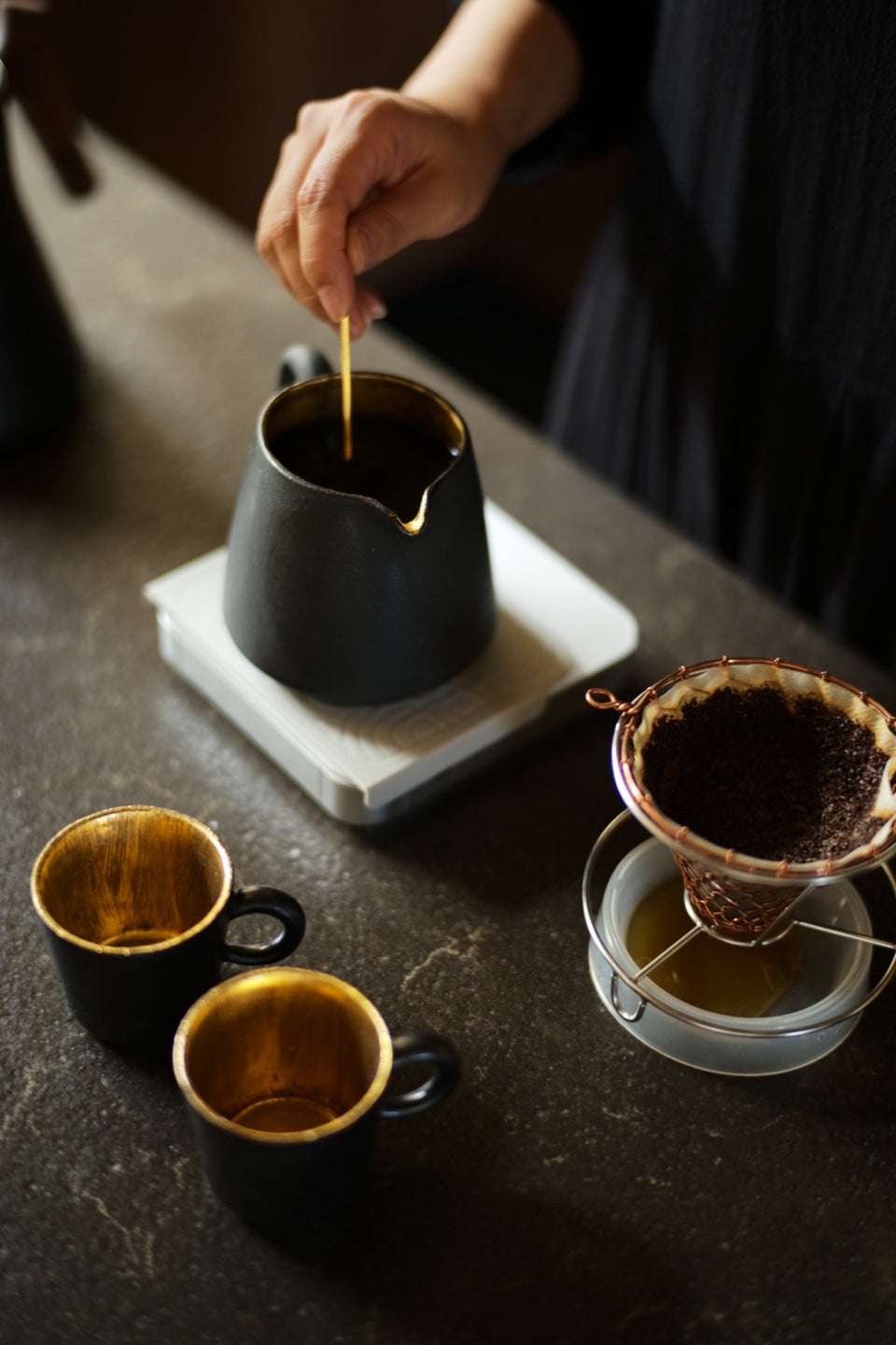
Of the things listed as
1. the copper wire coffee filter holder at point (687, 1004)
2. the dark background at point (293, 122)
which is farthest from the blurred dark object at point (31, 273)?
the dark background at point (293, 122)

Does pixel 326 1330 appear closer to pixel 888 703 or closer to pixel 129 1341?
pixel 129 1341

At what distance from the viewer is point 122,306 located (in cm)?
124

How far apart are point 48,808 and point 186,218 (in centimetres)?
80

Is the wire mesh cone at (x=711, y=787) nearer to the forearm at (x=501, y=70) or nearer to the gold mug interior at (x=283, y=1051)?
the gold mug interior at (x=283, y=1051)

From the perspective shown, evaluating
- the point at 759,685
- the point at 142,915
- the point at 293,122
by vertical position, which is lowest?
the point at 293,122

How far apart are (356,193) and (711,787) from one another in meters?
0.47

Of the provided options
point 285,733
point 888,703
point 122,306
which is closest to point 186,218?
point 122,306

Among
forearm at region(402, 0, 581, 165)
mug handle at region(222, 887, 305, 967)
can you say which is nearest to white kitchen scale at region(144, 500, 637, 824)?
mug handle at region(222, 887, 305, 967)

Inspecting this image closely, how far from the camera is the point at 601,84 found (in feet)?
3.66

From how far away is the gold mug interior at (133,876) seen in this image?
65cm

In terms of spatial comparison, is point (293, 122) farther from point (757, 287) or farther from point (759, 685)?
point (759, 685)

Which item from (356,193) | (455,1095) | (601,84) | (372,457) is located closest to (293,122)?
(601,84)

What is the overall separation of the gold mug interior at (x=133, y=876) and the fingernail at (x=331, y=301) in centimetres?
36

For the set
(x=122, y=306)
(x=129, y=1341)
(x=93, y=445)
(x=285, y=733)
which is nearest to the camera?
(x=129, y=1341)
